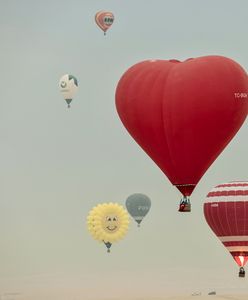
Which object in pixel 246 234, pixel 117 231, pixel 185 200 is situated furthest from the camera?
pixel 117 231

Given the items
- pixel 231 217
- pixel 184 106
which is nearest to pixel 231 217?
pixel 231 217

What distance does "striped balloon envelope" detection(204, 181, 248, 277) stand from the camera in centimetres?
4609

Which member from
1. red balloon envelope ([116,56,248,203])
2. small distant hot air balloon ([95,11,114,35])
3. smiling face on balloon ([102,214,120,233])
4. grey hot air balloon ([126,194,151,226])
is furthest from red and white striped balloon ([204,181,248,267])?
small distant hot air balloon ([95,11,114,35])

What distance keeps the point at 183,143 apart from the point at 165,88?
6.98ft

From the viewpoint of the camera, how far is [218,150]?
40.5 meters

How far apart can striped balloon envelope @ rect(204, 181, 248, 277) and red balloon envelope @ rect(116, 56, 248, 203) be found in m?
6.64

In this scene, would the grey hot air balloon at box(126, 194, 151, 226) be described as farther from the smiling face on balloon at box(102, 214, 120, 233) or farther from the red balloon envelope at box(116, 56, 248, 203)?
the red balloon envelope at box(116, 56, 248, 203)

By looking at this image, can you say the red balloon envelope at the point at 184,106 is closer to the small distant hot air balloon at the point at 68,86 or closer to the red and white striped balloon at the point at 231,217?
the red and white striped balloon at the point at 231,217

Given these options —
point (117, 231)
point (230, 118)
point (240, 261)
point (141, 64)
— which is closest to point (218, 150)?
point (230, 118)

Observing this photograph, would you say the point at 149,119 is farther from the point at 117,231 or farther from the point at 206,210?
the point at 117,231

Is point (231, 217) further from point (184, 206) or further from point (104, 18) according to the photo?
point (104, 18)

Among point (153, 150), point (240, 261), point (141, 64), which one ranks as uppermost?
point (141, 64)

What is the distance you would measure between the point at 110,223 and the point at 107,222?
196 millimetres

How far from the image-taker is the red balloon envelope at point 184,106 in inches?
1542
